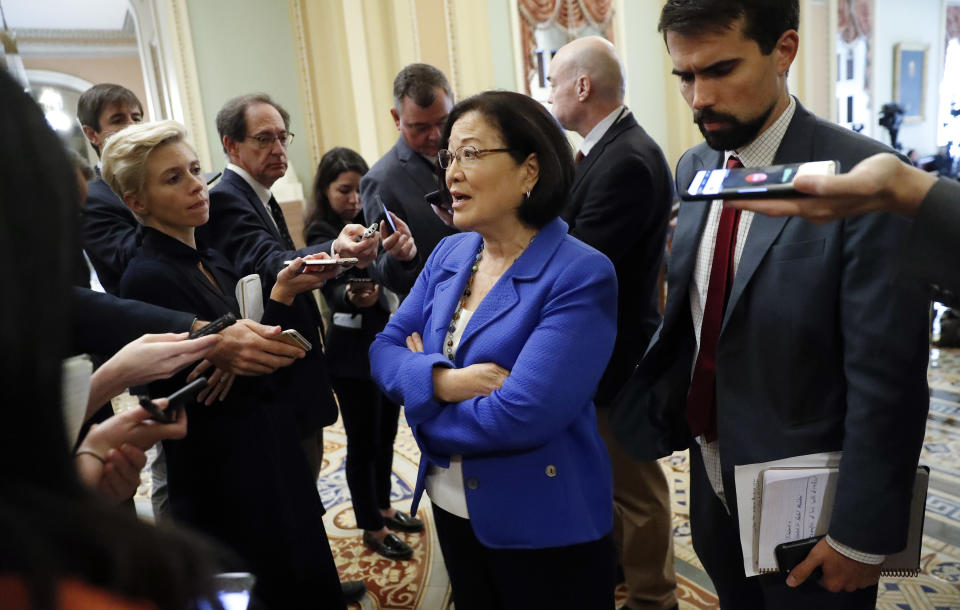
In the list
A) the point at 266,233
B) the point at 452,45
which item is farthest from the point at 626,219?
the point at 452,45

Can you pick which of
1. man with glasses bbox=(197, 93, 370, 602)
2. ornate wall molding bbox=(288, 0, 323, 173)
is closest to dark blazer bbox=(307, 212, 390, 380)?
man with glasses bbox=(197, 93, 370, 602)

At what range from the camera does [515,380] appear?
1.39 metres

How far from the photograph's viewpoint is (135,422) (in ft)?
3.80

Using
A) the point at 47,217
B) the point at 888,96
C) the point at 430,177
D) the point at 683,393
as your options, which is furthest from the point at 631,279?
the point at 888,96

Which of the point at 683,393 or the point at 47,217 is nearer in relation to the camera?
the point at 47,217

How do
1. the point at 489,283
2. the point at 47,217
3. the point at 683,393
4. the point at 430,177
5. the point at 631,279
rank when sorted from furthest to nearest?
the point at 430,177
the point at 631,279
the point at 489,283
the point at 683,393
the point at 47,217

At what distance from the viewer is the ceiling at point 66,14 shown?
10672mm

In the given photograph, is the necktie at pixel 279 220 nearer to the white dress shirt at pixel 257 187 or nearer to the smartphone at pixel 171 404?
the white dress shirt at pixel 257 187

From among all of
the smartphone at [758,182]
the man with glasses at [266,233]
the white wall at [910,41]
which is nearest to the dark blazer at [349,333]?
the man with glasses at [266,233]

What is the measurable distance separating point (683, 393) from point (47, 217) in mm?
1318

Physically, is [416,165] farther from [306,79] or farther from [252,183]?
[306,79]

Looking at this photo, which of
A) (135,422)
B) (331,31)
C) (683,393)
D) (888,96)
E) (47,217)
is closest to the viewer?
(47,217)

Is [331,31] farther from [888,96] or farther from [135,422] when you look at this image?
[888,96]

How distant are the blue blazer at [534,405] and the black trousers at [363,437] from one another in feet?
3.95
